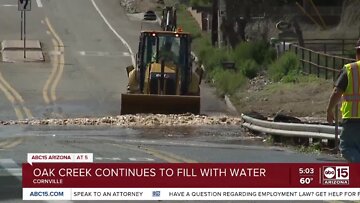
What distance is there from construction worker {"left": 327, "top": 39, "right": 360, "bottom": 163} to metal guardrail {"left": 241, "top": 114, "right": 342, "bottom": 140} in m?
8.19

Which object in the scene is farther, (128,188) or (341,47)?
(341,47)

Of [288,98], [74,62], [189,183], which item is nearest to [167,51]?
[288,98]

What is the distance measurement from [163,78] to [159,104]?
1.41 metres

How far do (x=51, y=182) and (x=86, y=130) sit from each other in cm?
1643

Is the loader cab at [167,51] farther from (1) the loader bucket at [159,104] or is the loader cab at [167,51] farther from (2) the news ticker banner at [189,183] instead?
(2) the news ticker banner at [189,183]

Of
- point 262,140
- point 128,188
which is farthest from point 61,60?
point 128,188

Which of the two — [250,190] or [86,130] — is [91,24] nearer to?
[86,130]

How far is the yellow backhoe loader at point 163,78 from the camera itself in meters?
30.0

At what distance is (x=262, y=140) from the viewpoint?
23672 mm

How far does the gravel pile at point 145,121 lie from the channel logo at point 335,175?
16.9 meters

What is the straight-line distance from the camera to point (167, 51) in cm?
3125

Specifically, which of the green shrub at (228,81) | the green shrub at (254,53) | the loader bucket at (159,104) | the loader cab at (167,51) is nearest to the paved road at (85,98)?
the green shrub at (228,81)

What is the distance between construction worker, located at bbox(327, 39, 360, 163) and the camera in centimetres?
1120

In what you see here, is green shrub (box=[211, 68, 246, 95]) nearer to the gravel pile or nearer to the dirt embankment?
the dirt embankment
